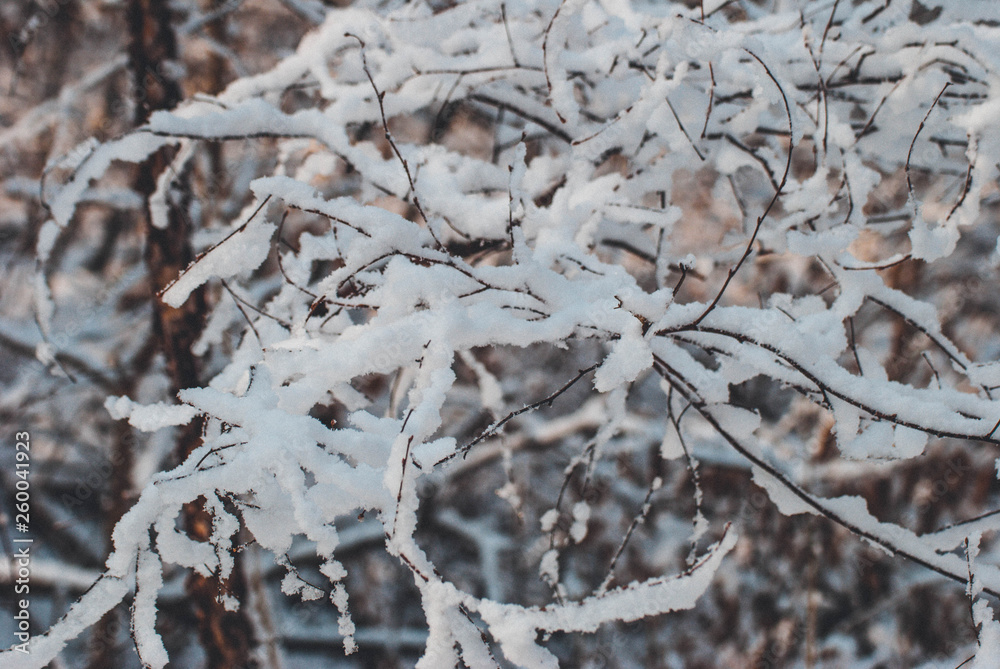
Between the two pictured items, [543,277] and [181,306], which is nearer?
[543,277]

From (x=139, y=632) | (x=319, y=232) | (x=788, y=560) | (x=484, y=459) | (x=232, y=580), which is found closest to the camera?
(x=139, y=632)

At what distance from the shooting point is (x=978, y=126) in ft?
3.36

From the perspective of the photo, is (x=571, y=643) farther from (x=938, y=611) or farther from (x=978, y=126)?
(x=978, y=126)

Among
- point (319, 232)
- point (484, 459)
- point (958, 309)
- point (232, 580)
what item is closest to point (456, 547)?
point (484, 459)

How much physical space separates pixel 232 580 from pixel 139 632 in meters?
1.03

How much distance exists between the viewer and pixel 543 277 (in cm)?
90

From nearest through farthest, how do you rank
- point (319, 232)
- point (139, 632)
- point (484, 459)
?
point (139, 632)
point (484, 459)
point (319, 232)

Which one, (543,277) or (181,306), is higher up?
(543,277)

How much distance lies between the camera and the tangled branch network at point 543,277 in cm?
75

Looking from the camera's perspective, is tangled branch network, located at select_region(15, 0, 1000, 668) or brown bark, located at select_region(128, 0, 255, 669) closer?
tangled branch network, located at select_region(15, 0, 1000, 668)

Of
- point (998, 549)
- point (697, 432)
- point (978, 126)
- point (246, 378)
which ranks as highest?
point (978, 126)

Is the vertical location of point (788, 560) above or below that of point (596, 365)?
below

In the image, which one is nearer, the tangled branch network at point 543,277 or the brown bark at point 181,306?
the tangled branch network at point 543,277

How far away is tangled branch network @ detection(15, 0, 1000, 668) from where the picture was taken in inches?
29.5
